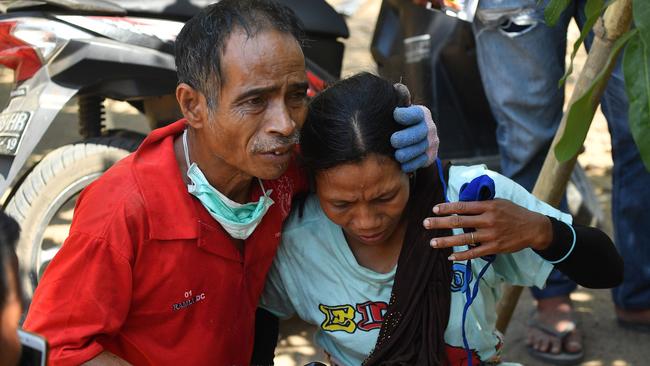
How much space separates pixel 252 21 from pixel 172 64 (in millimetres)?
1352

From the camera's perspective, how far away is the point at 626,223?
12.6 feet

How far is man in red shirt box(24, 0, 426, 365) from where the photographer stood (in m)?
2.31

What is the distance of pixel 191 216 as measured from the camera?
2.47 metres

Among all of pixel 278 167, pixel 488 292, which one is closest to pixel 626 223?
pixel 488 292

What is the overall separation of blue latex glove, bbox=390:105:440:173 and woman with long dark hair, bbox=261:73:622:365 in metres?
0.05

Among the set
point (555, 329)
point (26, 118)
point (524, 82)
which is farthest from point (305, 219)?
point (555, 329)

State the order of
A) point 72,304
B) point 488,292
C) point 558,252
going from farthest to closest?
point 488,292, point 558,252, point 72,304

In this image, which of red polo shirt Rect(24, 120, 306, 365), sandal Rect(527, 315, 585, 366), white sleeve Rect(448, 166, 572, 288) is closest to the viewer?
red polo shirt Rect(24, 120, 306, 365)

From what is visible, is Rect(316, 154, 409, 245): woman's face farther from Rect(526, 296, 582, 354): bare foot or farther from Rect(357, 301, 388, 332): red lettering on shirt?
Rect(526, 296, 582, 354): bare foot

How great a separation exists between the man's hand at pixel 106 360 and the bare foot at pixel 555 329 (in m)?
1.98

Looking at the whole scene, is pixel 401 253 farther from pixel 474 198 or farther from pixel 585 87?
pixel 585 87

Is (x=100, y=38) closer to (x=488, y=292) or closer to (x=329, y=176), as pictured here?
(x=329, y=176)

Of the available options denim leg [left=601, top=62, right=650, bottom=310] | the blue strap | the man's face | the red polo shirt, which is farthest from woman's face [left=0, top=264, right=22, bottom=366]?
denim leg [left=601, top=62, right=650, bottom=310]

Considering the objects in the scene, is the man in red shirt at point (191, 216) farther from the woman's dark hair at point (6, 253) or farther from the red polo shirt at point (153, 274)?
the woman's dark hair at point (6, 253)
